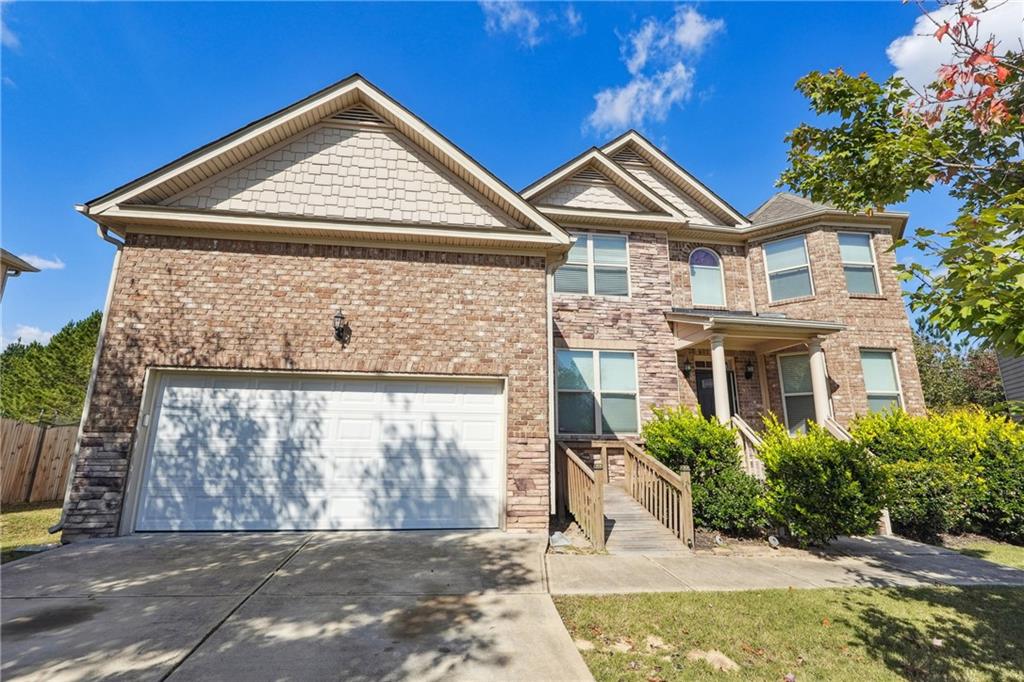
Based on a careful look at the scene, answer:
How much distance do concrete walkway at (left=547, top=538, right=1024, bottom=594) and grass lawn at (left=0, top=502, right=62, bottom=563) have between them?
25.3ft

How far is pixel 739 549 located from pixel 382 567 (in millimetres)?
5554

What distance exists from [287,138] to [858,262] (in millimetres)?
14568

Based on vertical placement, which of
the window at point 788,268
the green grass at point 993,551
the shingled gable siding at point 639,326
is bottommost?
the green grass at point 993,551

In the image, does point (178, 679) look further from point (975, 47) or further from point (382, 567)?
point (975, 47)

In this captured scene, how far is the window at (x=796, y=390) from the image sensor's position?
11094 mm

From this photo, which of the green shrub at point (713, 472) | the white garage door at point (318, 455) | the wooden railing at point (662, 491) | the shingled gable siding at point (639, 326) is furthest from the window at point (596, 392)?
the white garage door at point (318, 455)

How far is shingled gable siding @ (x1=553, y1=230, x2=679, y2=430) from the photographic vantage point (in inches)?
414

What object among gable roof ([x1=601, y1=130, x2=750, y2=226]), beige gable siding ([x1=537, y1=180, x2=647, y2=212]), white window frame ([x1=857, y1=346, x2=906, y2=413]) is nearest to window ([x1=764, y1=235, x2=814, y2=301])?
gable roof ([x1=601, y1=130, x2=750, y2=226])

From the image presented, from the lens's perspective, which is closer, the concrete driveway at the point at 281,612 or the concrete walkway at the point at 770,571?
the concrete driveway at the point at 281,612

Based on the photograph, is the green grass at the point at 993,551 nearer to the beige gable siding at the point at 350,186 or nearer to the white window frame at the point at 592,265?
the white window frame at the point at 592,265

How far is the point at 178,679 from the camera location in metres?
3.07

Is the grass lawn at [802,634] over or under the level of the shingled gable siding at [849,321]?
under

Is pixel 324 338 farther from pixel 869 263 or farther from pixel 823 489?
pixel 869 263

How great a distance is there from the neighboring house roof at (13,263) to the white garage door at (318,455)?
7491mm
